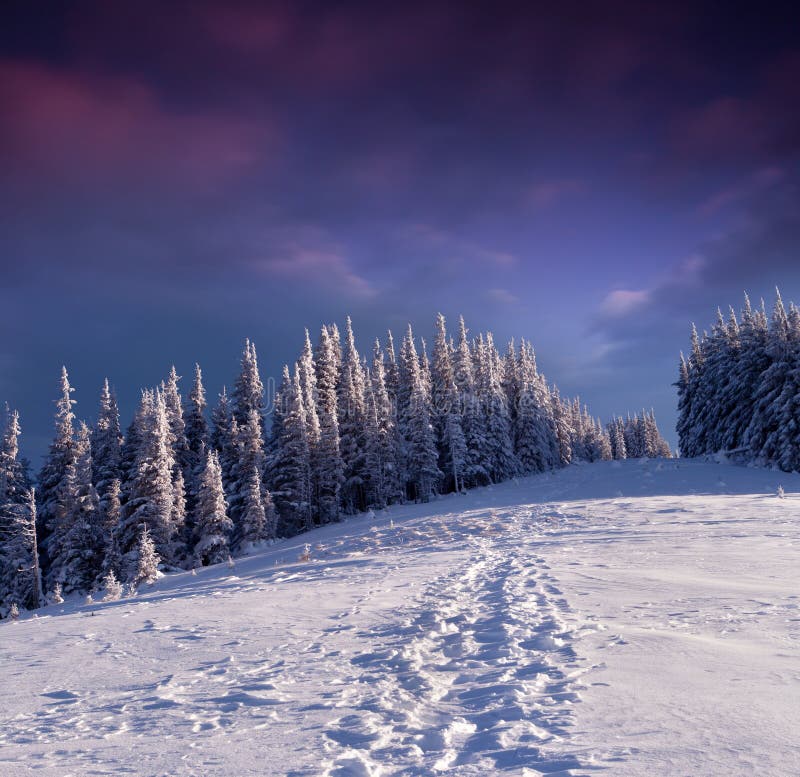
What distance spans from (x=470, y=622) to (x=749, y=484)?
25500 millimetres

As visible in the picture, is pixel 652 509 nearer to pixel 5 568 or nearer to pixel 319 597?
pixel 319 597

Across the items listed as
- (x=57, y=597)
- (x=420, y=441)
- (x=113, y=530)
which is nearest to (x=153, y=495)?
(x=113, y=530)

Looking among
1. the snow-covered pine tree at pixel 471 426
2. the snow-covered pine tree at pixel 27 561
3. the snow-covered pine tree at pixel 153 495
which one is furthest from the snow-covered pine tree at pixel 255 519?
the snow-covered pine tree at pixel 471 426

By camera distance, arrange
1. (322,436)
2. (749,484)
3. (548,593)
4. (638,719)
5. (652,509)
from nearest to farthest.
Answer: (638,719) < (548,593) < (652,509) < (749,484) < (322,436)

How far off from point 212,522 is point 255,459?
6902mm

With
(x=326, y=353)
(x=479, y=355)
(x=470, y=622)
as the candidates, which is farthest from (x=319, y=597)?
(x=479, y=355)

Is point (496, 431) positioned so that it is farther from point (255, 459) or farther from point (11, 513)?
point (11, 513)

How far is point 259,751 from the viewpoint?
4184 mm

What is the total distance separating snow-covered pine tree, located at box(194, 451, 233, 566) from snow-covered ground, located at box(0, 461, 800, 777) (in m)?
25.4

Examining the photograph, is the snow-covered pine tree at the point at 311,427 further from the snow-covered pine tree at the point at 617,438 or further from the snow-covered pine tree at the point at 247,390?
the snow-covered pine tree at the point at 617,438

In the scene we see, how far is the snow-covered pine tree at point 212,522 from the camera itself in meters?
36.4

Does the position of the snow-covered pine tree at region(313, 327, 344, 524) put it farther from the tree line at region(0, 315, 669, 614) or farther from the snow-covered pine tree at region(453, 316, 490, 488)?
the snow-covered pine tree at region(453, 316, 490, 488)

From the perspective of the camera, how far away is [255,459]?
1688 inches

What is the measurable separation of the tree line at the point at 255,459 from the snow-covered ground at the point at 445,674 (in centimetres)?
2606
